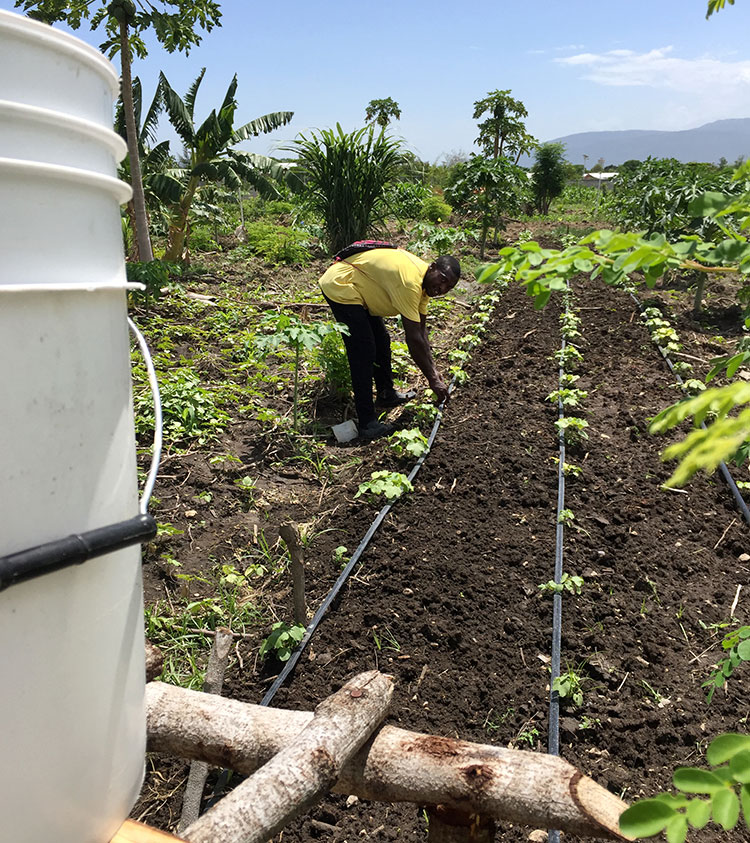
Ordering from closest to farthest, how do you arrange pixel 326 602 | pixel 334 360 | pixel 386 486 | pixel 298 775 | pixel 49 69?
pixel 49 69 → pixel 298 775 → pixel 326 602 → pixel 386 486 → pixel 334 360

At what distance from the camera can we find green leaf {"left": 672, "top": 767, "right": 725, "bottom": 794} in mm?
718

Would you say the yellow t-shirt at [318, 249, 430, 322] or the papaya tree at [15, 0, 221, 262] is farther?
the papaya tree at [15, 0, 221, 262]

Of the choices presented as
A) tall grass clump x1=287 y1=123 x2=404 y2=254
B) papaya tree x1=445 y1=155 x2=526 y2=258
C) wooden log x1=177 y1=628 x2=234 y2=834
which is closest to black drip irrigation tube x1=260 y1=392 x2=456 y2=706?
wooden log x1=177 y1=628 x2=234 y2=834

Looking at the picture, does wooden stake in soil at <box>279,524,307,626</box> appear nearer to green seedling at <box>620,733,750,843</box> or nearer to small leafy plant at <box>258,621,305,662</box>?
small leafy plant at <box>258,621,305,662</box>

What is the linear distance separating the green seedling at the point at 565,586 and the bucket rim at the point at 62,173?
8.21 ft

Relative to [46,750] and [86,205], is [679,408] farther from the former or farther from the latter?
[46,750]

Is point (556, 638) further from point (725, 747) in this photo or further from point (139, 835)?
point (725, 747)

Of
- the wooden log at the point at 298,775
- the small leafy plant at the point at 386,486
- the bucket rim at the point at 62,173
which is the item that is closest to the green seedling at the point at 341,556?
the small leafy plant at the point at 386,486

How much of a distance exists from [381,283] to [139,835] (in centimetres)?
357

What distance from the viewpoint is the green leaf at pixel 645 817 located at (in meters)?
0.74

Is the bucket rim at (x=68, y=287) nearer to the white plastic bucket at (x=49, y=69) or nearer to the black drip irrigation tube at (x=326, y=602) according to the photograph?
the white plastic bucket at (x=49, y=69)

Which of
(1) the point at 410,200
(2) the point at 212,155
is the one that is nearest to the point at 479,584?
(2) the point at 212,155

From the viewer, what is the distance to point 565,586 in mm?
2967

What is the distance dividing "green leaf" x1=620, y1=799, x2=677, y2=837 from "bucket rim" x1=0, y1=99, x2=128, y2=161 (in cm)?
113
